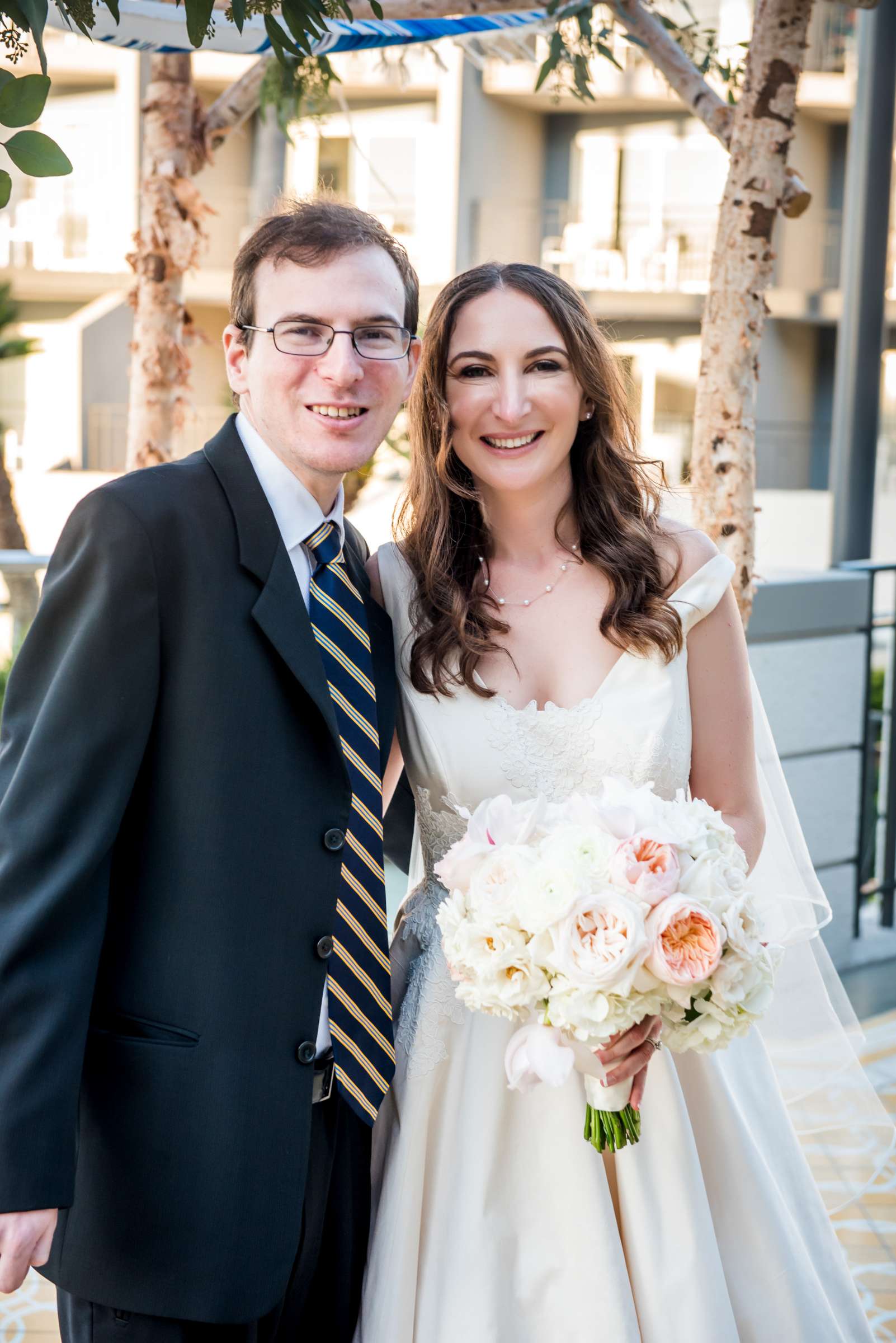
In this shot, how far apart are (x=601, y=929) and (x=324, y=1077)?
46 centimetres

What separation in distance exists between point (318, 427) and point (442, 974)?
86 centimetres

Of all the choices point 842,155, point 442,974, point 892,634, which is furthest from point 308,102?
point 842,155

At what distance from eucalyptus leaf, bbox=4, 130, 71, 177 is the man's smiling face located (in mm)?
570

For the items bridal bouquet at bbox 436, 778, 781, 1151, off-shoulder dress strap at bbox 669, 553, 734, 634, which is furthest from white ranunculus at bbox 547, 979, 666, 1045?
off-shoulder dress strap at bbox 669, 553, 734, 634

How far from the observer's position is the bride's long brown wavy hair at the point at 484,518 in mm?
2156

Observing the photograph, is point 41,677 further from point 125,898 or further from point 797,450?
point 797,450

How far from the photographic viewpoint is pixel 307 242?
5.88 ft

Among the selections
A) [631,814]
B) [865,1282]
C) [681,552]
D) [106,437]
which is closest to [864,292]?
[681,552]

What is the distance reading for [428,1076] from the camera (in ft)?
6.55

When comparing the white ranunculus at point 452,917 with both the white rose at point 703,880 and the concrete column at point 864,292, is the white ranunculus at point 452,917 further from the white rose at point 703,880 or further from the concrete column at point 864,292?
the concrete column at point 864,292

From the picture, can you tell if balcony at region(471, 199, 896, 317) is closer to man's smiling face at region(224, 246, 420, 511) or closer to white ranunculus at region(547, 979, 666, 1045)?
man's smiling face at region(224, 246, 420, 511)

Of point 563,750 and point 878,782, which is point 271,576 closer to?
point 563,750

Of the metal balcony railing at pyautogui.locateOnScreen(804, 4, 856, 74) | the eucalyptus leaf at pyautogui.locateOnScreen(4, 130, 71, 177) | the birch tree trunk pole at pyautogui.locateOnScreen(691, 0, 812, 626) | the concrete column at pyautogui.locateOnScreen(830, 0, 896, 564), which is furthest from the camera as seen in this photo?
the metal balcony railing at pyautogui.locateOnScreen(804, 4, 856, 74)

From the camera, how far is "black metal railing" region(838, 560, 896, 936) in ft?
16.7
